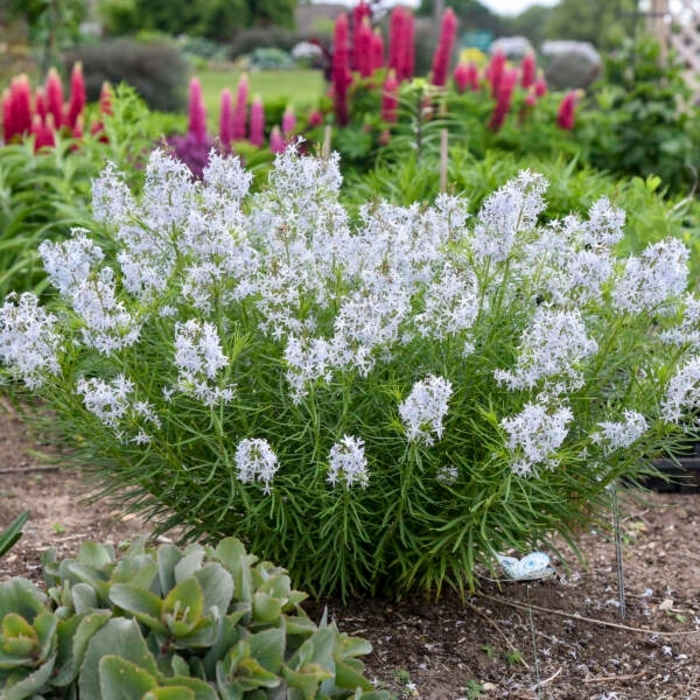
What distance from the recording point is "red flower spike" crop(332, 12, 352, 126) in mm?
7711

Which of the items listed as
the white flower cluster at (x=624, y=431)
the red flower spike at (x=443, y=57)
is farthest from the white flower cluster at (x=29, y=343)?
the red flower spike at (x=443, y=57)

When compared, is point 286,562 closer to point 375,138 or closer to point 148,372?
point 148,372

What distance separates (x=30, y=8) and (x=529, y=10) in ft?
184

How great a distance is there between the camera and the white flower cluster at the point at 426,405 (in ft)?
7.91

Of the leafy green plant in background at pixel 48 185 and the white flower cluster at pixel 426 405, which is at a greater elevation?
the white flower cluster at pixel 426 405

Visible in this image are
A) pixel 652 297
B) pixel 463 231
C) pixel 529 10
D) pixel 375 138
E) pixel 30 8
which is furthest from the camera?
pixel 529 10

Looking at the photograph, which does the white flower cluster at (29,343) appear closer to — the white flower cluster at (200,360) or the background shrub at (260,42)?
the white flower cluster at (200,360)

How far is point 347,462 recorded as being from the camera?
2.51 metres

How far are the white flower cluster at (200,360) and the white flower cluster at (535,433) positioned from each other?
66 centimetres

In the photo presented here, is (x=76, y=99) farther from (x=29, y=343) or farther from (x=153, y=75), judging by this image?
(x=153, y=75)

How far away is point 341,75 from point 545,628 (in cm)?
529

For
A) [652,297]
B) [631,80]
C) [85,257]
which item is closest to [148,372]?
[85,257]

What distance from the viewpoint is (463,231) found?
3021 mm

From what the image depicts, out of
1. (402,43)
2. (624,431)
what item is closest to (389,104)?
(402,43)
